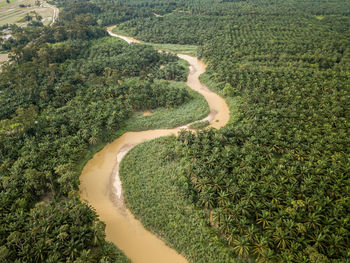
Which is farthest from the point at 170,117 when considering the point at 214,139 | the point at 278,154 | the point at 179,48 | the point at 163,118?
the point at 179,48

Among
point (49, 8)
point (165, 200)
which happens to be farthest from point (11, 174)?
point (49, 8)

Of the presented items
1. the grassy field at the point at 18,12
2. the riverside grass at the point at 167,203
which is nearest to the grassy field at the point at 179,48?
the riverside grass at the point at 167,203

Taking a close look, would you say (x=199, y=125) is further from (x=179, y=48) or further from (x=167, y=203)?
(x=179, y=48)

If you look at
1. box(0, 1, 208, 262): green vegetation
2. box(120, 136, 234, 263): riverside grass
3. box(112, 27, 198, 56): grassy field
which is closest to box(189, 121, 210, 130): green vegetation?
box(0, 1, 208, 262): green vegetation

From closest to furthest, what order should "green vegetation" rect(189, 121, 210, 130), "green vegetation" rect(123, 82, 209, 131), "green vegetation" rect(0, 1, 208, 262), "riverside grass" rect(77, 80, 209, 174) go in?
1. "green vegetation" rect(0, 1, 208, 262)
2. "riverside grass" rect(77, 80, 209, 174)
3. "green vegetation" rect(189, 121, 210, 130)
4. "green vegetation" rect(123, 82, 209, 131)

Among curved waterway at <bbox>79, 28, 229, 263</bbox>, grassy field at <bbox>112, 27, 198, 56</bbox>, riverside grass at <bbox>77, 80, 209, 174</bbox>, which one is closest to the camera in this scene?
curved waterway at <bbox>79, 28, 229, 263</bbox>

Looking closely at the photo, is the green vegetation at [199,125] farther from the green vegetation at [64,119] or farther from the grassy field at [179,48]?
the grassy field at [179,48]

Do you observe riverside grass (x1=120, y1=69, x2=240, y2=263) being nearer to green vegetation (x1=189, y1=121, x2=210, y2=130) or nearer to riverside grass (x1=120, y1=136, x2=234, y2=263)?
riverside grass (x1=120, y1=136, x2=234, y2=263)

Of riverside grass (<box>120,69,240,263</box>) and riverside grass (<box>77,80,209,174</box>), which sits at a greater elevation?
riverside grass (<box>77,80,209,174</box>)
